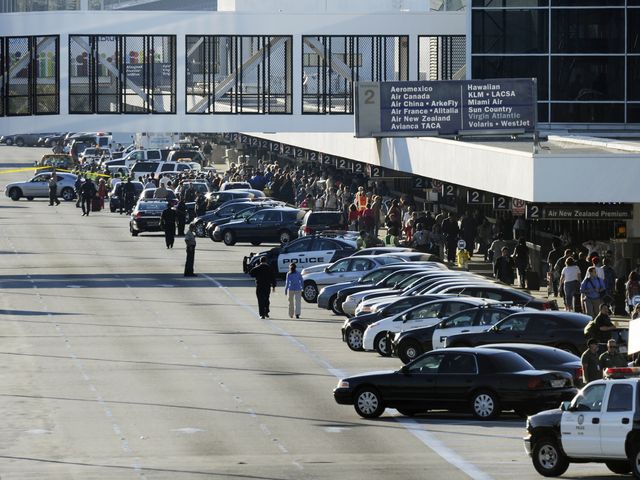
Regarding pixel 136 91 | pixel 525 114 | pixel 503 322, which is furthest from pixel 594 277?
pixel 136 91

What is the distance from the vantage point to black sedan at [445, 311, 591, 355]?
30.7 meters

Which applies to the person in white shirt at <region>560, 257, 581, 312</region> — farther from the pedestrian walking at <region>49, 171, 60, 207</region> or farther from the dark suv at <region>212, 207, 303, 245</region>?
the pedestrian walking at <region>49, 171, 60, 207</region>

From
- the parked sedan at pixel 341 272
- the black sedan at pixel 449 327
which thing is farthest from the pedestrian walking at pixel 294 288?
the black sedan at pixel 449 327

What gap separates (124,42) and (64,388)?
1018 inches

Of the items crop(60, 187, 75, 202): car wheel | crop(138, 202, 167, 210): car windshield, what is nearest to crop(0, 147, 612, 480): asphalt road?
crop(138, 202, 167, 210): car windshield

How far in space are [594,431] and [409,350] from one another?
11917mm

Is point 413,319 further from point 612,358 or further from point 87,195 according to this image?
point 87,195

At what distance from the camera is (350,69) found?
182ft

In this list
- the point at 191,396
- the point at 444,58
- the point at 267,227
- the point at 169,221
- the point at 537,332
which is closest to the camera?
the point at 191,396

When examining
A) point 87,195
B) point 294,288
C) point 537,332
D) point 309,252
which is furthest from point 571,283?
point 87,195

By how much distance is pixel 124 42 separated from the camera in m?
53.6

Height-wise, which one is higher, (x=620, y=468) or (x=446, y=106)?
(x=446, y=106)

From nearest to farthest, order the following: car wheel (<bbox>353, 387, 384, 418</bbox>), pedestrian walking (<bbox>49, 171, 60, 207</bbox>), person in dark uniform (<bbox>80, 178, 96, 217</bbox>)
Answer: car wheel (<bbox>353, 387, 384, 418</bbox>) → person in dark uniform (<bbox>80, 178, 96, 217</bbox>) → pedestrian walking (<bbox>49, 171, 60, 207</bbox>)

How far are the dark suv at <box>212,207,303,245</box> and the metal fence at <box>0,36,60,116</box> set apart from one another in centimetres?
976
